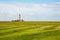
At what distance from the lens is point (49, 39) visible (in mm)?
27453

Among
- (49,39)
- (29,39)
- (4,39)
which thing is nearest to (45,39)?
(49,39)

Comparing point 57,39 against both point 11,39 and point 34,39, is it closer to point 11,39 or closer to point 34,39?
point 34,39

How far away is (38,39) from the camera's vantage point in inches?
1074

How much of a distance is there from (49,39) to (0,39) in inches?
298

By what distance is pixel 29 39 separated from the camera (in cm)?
2738

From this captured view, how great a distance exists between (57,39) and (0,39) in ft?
29.0

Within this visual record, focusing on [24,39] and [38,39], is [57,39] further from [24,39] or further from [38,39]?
[24,39]

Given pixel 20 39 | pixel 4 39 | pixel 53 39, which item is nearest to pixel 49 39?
pixel 53 39

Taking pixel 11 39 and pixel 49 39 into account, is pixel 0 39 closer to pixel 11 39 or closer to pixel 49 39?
pixel 11 39

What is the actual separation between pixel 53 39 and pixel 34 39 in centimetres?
299

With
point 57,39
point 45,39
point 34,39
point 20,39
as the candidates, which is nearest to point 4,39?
point 20,39

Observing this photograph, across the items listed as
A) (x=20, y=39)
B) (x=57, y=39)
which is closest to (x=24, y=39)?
(x=20, y=39)

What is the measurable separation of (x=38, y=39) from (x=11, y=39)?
418cm

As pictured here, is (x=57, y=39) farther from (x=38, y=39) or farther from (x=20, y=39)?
(x=20, y=39)
